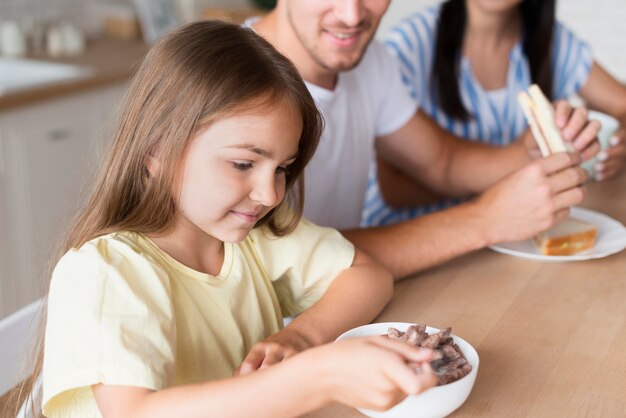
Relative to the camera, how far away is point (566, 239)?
4.97ft

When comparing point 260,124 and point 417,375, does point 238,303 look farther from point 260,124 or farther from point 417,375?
point 417,375

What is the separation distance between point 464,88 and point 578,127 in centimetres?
66

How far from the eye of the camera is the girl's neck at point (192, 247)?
1.14 meters

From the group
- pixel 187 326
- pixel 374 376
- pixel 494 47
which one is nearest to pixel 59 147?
pixel 494 47

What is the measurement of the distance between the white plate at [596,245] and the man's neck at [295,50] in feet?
1.56

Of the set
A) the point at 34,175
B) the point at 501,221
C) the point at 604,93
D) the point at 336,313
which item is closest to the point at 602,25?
the point at 604,93

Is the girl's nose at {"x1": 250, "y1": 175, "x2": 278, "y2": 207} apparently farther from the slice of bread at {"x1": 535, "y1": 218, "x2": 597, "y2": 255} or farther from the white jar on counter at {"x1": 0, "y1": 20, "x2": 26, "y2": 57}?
the white jar on counter at {"x1": 0, "y1": 20, "x2": 26, "y2": 57}

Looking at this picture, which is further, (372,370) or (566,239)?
(566,239)

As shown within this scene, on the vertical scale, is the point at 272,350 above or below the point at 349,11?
below

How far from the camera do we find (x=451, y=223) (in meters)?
1.52

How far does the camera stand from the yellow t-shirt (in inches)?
36.9

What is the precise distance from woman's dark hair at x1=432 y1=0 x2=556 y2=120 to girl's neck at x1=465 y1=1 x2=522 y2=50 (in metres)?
0.02

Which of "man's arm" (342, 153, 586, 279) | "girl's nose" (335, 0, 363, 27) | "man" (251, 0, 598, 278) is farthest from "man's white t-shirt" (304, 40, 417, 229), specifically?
"man's arm" (342, 153, 586, 279)

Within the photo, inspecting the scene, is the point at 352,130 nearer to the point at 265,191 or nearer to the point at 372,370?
the point at 265,191
